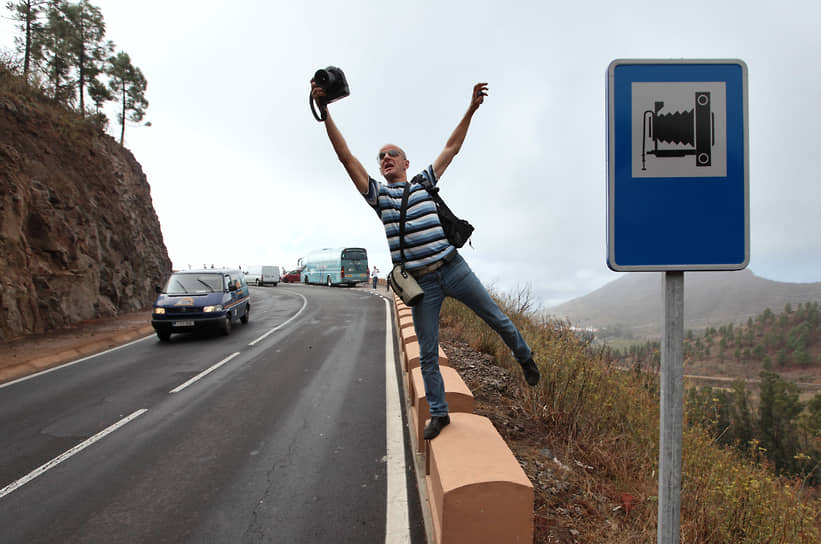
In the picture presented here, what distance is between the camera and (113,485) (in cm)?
374

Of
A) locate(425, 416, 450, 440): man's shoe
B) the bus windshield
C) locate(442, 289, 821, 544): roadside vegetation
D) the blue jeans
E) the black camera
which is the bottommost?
locate(442, 289, 821, 544): roadside vegetation

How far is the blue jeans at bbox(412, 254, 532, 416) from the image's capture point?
2.90m

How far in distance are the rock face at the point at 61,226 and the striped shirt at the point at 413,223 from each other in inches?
568

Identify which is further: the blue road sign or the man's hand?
the man's hand

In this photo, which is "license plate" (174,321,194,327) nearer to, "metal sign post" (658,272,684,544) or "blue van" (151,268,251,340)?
"blue van" (151,268,251,340)

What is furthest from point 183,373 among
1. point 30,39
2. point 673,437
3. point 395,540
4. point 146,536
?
point 30,39

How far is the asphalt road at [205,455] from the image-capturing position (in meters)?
3.08

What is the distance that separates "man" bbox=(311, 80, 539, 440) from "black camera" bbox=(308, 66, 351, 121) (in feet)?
0.16

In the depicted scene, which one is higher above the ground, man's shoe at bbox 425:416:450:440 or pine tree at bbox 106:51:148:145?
pine tree at bbox 106:51:148:145

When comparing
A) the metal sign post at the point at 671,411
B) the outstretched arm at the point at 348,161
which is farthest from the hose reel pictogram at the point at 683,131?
the outstretched arm at the point at 348,161

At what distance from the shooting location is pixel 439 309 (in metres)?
2.92

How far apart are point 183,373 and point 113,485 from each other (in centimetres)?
444

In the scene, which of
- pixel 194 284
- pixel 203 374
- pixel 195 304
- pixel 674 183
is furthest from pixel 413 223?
pixel 194 284

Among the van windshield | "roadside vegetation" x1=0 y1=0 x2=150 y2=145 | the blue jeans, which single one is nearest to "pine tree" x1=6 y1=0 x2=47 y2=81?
A: "roadside vegetation" x1=0 y1=0 x2=150 y2=145
